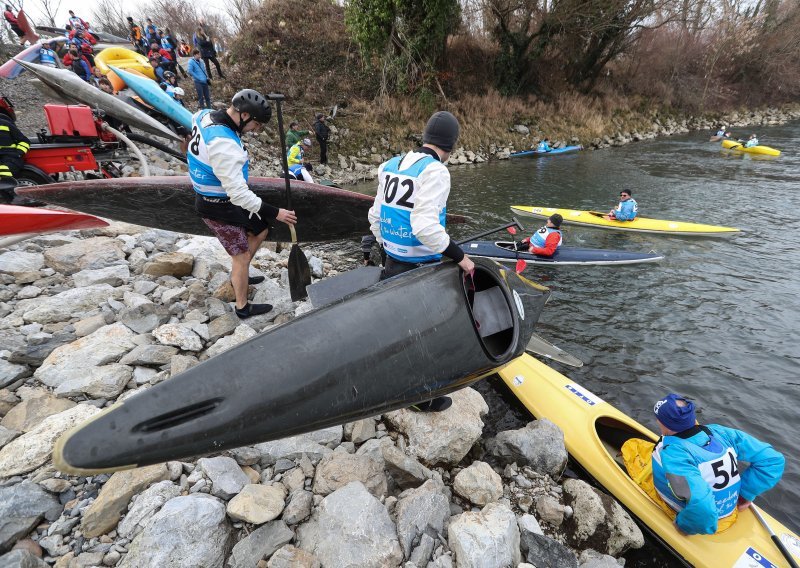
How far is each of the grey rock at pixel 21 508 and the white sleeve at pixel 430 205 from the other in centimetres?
286

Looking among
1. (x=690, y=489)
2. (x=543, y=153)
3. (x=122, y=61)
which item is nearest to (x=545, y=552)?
(x=690, y=489)

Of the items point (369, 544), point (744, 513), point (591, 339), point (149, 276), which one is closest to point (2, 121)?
point (149, 276)

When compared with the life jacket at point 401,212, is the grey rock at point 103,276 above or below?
below

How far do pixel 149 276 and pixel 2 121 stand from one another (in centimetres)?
340

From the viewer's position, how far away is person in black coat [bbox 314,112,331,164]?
14.6 meters

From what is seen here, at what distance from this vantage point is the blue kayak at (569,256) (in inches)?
321

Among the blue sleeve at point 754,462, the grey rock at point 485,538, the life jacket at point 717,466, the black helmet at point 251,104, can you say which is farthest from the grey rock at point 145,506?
the blue sleeve at point 754,462

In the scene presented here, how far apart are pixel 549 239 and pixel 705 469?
5732 mm

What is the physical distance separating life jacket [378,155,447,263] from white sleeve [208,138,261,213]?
4.18ft

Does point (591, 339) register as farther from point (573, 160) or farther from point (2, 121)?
point (573, 160)

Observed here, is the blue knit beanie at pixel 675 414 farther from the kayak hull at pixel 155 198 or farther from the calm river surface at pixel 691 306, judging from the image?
the kayak hull at pixel 155 198

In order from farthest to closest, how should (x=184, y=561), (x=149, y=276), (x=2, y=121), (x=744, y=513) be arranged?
(x=2, y=121) → (x=149, y=276) → (x=744, y=513) → (x=184, y=561)

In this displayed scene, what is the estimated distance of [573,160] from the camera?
735 inches

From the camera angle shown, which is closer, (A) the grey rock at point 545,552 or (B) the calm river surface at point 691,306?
(A) the grey rock at point 545,552
